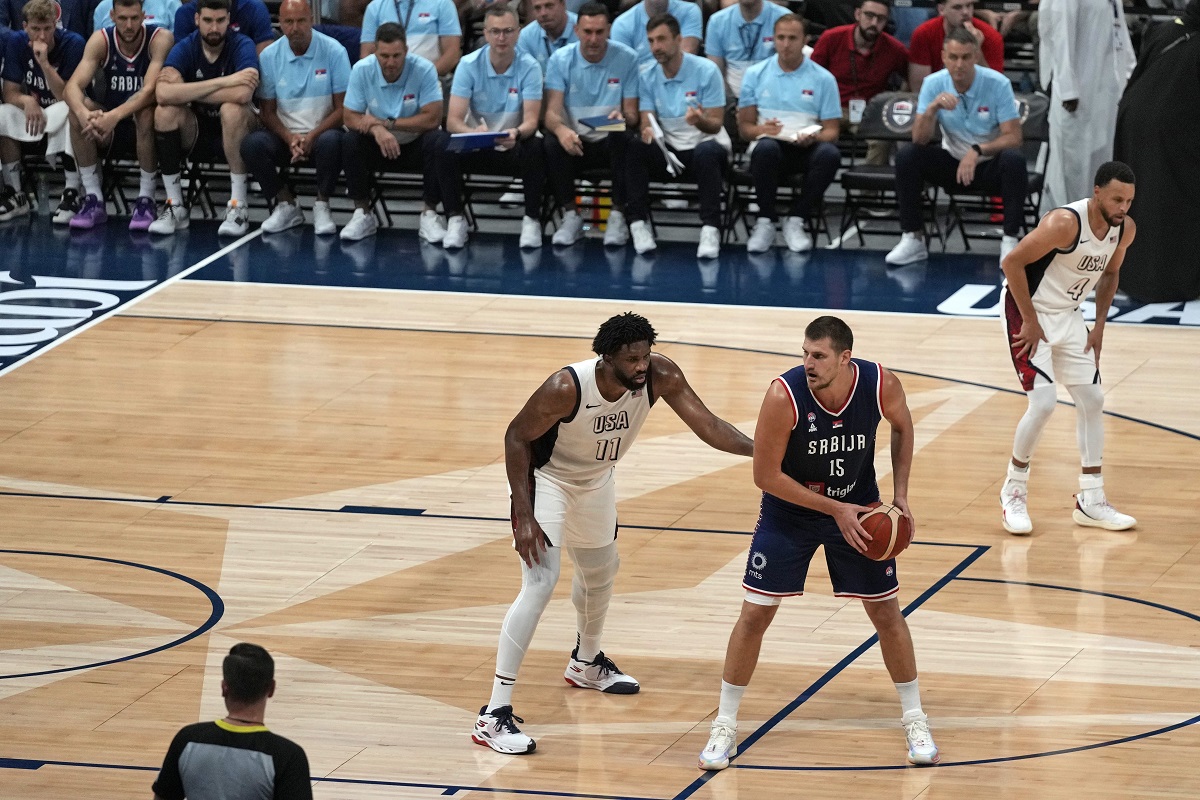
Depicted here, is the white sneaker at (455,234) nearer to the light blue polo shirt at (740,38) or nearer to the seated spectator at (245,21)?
the seated spectator at (245,21)

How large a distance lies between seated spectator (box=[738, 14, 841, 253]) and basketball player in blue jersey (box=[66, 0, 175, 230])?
16.3 ft

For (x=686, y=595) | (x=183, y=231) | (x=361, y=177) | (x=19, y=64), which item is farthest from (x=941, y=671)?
(x=19, y=64)

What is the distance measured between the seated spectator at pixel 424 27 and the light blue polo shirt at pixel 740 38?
219 cm

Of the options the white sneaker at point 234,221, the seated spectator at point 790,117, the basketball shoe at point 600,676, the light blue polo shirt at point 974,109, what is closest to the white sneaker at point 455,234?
the white sneaker at point 234,221

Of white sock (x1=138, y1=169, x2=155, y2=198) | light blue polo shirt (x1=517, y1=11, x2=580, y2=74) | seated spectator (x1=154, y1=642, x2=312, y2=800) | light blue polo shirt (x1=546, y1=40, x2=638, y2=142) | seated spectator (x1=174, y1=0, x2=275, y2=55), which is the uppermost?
seated spectator (x1=174, y1=0, x2=275, y2=55)

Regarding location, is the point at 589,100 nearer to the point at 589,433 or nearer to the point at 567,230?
the point at 567,230

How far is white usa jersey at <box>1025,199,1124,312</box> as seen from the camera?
26.6 ft

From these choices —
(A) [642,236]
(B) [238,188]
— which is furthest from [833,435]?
(B) [238,188]

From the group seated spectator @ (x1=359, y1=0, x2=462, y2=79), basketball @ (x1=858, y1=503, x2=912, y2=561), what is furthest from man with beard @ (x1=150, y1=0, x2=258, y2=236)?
basketball @ (x1=858, y1=503, x2=912, y2=561)

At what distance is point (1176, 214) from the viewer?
12570mm

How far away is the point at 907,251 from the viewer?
13.5m

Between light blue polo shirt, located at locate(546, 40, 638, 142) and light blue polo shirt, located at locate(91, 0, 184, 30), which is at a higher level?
light blue polo shirt, located at locate(91, 0, 184, 30)

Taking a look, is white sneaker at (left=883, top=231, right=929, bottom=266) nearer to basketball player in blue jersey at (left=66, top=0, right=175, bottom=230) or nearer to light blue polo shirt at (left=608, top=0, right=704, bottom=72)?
light blue polo shirt at (left=608, top=0, right=704, bottom=72)

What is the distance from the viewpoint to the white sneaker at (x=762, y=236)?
13.9 m
